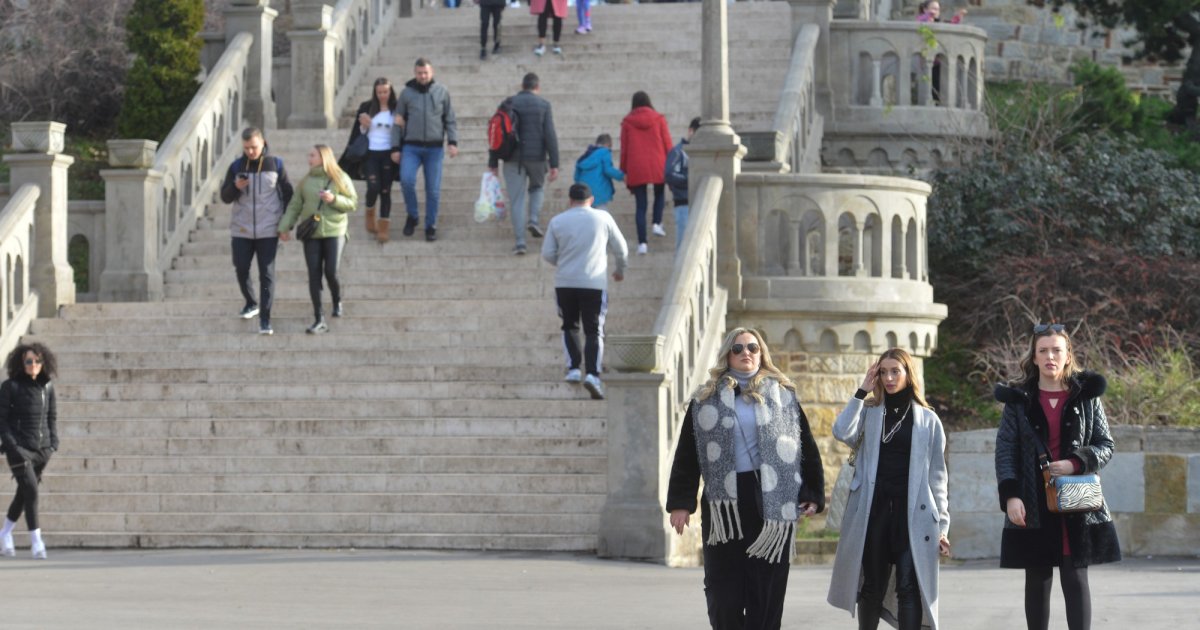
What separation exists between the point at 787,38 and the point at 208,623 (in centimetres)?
1393

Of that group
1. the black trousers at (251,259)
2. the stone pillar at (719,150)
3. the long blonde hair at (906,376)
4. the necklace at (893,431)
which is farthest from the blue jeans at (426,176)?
the necklace at (893,431)

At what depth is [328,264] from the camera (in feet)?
56.0

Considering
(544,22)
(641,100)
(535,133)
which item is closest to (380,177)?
(535,133)

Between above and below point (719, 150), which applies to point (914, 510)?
below

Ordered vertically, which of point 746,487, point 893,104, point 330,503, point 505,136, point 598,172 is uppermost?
point 893,104

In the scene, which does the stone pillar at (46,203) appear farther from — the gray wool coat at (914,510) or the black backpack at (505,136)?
the gray wool coat at (914,510)

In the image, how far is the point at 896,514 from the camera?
9.34 metres

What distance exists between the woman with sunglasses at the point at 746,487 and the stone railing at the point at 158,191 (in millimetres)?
10035

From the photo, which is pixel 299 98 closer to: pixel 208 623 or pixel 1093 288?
pixel 1093 288

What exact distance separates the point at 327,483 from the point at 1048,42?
18786 mm

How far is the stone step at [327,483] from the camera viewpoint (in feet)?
49.1

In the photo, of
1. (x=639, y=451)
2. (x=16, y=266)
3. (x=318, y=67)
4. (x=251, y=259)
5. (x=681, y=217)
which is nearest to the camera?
(x=639, y=451)

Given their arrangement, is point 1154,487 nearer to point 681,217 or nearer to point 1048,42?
point 681,217

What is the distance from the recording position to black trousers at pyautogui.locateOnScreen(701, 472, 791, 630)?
9172 mm
